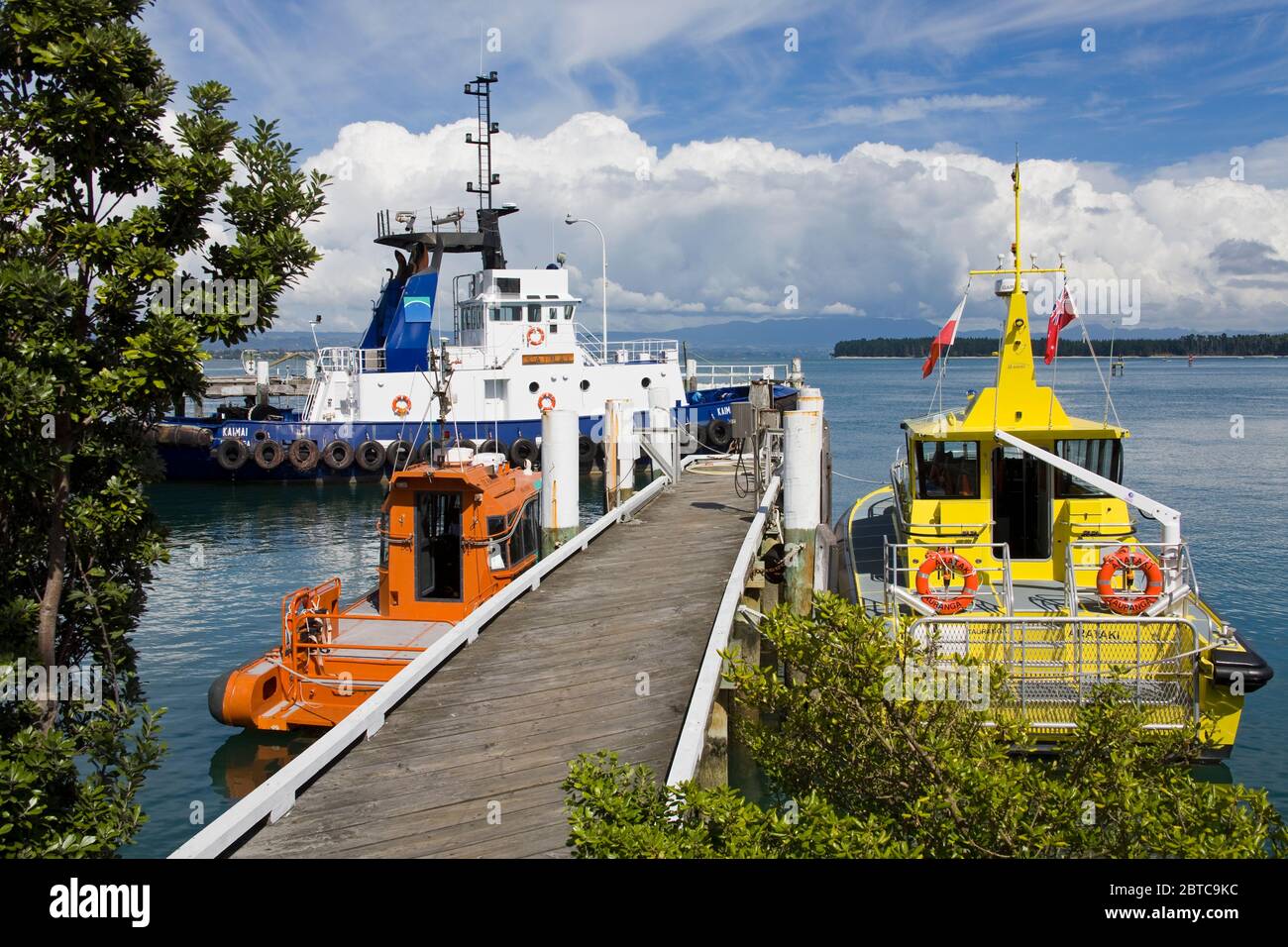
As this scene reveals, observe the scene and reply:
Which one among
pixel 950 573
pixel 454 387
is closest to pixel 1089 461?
pixel 950 573

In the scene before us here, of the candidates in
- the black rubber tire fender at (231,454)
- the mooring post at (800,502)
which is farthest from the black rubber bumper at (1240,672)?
the black rubber tire fender at (231,454)

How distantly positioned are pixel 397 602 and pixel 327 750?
6739 mm

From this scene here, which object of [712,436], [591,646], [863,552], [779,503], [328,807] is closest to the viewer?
[328,807]

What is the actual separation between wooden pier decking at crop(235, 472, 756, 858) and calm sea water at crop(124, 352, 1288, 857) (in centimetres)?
345

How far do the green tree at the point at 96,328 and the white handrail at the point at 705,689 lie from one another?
2.88 meters

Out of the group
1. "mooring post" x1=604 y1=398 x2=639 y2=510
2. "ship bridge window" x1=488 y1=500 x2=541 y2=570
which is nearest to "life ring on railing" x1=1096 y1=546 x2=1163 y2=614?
"ship bridge window" x1=488 y1=500 x2=541 y2=570

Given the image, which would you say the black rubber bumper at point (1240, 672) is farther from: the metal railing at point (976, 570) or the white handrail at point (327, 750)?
the white handrail at point (327, 750)

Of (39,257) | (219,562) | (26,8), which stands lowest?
(219,562)

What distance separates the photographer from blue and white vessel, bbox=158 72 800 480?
3584 centimetres

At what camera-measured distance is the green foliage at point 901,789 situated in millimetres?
3701
